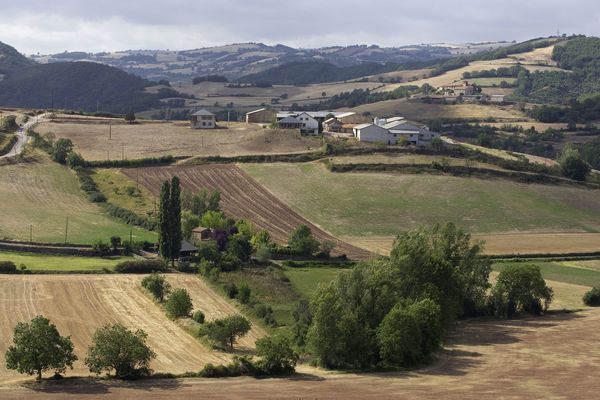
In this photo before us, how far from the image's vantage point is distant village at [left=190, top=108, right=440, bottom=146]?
151750mm

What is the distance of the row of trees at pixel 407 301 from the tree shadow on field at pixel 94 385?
411 inches

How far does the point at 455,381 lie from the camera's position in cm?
5694

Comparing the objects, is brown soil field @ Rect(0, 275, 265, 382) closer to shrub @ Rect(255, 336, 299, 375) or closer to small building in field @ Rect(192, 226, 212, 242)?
shrub @ Rect(255, 336, 299, 375)

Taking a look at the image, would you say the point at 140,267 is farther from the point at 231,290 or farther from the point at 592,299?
the point at 592,299

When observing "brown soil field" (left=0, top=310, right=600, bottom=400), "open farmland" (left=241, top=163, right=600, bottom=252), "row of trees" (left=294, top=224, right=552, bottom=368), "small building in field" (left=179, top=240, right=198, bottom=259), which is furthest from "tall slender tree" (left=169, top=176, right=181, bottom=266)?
"brown soil field" (left=0, top=310, right=600, bottom=400)

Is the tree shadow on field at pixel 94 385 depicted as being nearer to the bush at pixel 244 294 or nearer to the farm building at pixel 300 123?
the bush at pixel 244 294

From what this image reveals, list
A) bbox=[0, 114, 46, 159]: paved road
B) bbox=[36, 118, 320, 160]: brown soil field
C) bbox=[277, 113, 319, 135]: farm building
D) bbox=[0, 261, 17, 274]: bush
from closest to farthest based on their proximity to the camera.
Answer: bbox=[0, 261, 17, 274]: bush < bbox=[0, 114, 46, 159]: paved road < bbox=[36, 118, 320, 160]: brown soil field < bbox=[277, 113, 319, 135]: farm building

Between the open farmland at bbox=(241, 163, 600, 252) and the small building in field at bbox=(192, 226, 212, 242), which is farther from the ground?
the open farmland at bbox=(241, 163, 600, 252)

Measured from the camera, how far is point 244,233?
3851 inches

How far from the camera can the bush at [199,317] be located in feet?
225

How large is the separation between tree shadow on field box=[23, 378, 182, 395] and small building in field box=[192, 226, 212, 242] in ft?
141

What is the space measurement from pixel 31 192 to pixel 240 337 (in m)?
58.2

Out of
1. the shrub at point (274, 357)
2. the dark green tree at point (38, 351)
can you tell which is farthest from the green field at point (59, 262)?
the shrub at point (274, 357)

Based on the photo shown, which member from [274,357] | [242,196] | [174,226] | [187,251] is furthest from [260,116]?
[274,357]
